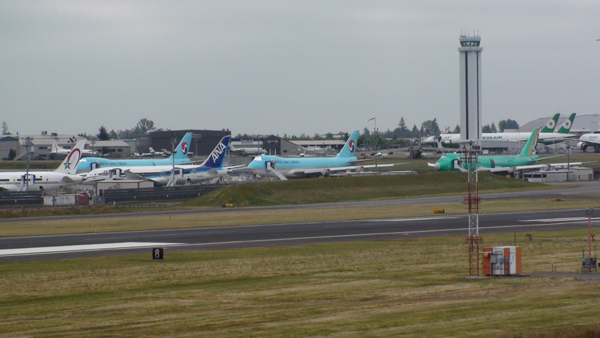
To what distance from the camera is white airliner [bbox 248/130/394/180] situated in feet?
359

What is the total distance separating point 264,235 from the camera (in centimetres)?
4597

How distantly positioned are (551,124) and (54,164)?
128 metres

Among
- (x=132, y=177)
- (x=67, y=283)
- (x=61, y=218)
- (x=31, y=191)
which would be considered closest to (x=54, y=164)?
(x=132, y=177)

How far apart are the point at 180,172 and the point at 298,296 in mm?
80826

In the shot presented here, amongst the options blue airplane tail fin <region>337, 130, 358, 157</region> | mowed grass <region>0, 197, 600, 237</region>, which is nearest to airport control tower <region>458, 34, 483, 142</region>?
blue airplane tail fin <region>337, 130, 358, 157</region>

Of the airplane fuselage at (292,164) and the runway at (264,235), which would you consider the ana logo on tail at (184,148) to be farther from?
the runway at (264,235)

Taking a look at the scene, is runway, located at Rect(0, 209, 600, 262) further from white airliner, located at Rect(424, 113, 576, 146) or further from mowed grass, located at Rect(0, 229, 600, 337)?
white airliner, located at Rect(424, 113, 576, 146)

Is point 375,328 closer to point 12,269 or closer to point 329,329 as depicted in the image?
point 329,329

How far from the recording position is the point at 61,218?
66250 mm

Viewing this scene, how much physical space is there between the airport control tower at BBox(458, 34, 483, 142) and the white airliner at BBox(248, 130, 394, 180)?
67.2 meters

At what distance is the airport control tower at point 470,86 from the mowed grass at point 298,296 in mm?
148008

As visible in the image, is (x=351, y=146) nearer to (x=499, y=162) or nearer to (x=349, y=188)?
(x=499, y=162)

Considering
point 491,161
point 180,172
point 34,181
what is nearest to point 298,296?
point 34,181

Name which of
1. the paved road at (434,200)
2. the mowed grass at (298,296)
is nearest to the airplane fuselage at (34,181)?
the paved road at (434,200)
